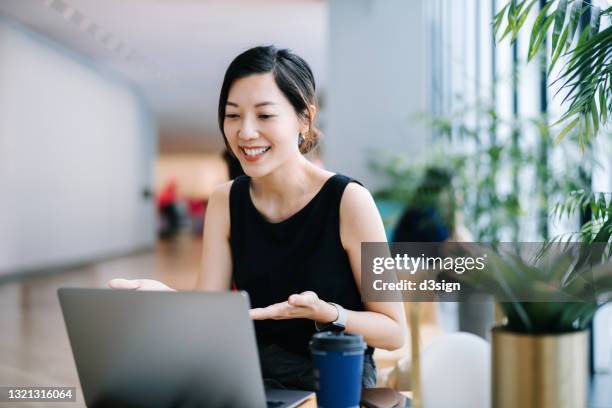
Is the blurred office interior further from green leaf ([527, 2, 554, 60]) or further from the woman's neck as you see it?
the woman's neck

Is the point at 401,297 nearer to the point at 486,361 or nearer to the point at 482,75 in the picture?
the point at 486,361

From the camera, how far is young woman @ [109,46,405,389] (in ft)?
4.40

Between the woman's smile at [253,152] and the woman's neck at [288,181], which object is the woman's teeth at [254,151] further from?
the woman's neck at [288,181]

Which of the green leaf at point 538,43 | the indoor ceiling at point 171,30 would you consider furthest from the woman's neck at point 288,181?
the indoor ceiling at point 171,30

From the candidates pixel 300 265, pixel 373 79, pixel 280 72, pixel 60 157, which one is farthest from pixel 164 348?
pixel 60 157

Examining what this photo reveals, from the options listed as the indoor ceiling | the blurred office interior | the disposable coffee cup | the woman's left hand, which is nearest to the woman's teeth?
the woman's left hand

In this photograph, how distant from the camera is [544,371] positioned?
70 centimetres

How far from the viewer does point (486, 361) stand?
0.94 meters

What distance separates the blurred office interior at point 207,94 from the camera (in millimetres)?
3719

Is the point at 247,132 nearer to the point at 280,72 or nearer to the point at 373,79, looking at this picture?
the point at 280,72

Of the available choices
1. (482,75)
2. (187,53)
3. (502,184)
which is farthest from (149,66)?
(502,184)

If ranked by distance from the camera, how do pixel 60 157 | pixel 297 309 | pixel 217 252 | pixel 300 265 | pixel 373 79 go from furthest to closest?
pixel 60 157
pixel 373 79
pixel 217 252
pixel 300 265
pixel 297 309

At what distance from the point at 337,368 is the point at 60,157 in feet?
29.5

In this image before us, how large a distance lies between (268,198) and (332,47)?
533 cm
